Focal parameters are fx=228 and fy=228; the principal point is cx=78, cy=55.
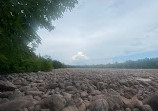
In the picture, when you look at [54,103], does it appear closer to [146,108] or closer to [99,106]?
[99,106]

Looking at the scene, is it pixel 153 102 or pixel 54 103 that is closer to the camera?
pixel 54 103

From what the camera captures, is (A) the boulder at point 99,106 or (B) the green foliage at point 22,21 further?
(B) the green foliage at point 22,21

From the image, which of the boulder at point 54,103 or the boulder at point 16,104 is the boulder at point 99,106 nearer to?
the boulder at point 54,103

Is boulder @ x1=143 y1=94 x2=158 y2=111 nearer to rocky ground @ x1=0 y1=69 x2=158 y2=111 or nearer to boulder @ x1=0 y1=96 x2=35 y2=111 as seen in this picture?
rocky ground @ x1=0 y1=69 x2=158 y2=111

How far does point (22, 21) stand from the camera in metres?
6.85

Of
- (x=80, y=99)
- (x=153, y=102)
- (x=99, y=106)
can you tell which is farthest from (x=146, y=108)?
(x=80, y=99)

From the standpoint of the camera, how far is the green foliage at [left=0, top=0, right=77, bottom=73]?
5.28m

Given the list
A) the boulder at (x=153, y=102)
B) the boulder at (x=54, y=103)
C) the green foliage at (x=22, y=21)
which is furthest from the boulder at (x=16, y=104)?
the boulder at (x=153, y=102)

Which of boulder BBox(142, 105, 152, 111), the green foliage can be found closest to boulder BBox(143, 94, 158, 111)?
boulder BBox(142, 105, 152, 111)

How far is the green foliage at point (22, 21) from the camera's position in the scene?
5284mm

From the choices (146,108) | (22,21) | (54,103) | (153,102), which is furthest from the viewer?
(22,21)

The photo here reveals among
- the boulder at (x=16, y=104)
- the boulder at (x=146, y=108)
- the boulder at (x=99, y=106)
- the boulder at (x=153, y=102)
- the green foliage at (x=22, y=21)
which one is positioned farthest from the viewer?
the green foliage at (x=22, y=21)

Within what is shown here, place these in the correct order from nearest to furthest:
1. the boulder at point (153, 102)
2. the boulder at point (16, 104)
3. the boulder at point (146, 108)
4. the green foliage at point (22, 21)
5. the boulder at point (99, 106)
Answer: the boulder at point (16, 104) → the boulder at point (99, 106) → the boulder at point (146, 108) → the boulder at point (153, 102) → the green foliage at point (22, 21)

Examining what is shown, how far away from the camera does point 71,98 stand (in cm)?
424
